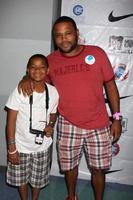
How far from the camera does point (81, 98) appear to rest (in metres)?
1.79

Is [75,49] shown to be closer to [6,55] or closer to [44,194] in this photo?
[6,55]

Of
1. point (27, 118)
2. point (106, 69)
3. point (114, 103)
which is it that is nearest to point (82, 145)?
point (114, 103)

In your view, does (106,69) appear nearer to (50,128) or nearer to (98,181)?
(50,128)

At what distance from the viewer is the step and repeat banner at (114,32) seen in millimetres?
2148

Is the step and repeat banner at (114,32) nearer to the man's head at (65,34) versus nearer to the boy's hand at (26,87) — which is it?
the man's head at (65,34)

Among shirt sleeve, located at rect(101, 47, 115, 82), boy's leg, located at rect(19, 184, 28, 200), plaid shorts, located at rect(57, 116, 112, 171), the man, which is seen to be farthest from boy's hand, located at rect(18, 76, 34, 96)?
boy's leg, located at rect(19, 184, 28, 200)

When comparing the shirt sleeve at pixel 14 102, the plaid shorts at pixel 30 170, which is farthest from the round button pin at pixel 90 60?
the plaid shorts at pixel 30 170

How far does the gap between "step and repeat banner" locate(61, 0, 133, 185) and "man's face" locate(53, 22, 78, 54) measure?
53cm

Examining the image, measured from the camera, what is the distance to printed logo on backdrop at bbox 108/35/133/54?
219cm

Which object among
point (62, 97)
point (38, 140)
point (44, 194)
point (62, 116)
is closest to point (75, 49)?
point (62, 97)

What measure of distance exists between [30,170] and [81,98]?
0.67 m

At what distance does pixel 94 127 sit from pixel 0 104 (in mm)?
1078

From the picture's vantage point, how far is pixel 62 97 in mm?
1839

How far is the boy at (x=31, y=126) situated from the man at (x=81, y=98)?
81 millimetres
